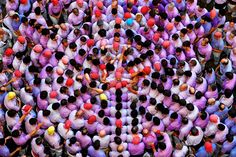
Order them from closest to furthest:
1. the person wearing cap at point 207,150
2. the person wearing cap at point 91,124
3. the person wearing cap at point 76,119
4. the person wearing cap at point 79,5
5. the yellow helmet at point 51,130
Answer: the person wearing cap at point 207,150, the yellow helmet at point 51,130, the person wearing cap at point 91,124, the person wearing cap at point 76,119, the person wearing cap at point 79,5

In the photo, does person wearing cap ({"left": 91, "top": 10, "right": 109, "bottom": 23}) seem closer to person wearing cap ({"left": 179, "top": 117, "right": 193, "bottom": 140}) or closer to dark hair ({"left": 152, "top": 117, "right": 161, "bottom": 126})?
dark hair ({"left": 152, "top": 117, "right": 161, "bottom": 126})

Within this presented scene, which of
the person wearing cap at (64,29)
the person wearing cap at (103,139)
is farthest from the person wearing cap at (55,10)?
the person wearing cap at (103,139)

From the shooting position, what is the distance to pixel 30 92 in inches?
363

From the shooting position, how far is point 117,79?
9.38 m

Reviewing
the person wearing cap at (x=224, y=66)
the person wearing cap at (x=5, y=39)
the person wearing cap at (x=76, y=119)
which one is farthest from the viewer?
the person wearing cap at (x=5, y=39)

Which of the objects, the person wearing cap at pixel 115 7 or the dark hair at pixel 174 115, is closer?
the dark hair at pixel 174 115

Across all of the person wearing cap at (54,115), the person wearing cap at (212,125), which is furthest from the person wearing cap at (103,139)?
the person wearing cap at (212,125)

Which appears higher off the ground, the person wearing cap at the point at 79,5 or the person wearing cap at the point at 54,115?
the person wearing cap at the point at 79,5

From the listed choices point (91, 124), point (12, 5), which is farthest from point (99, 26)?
point (91, 124)

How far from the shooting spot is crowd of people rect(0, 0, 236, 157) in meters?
8.83

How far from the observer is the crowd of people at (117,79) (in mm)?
8828

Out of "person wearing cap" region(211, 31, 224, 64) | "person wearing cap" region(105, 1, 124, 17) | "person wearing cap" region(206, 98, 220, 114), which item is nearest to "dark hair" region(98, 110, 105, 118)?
"person wearing cap" region(206, 98, 220, 114)

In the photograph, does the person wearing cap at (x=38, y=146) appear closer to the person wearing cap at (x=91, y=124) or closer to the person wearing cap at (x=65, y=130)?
the person wearing cap at (x=65, y=130)

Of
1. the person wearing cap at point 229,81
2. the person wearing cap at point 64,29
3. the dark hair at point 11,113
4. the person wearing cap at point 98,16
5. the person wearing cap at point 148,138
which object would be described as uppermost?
the person wearing cap at point 98,16
